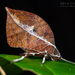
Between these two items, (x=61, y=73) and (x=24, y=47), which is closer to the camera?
(x=61, y=73)

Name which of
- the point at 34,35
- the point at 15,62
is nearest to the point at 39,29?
the point at 34,35

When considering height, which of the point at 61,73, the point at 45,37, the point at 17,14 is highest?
the point at 17,14

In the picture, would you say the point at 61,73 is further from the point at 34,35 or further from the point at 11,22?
the point at 11,22

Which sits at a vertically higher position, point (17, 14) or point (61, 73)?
point (17, 14)

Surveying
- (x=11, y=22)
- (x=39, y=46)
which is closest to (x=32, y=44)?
(x=39, y=46)

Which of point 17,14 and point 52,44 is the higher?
point 17,14

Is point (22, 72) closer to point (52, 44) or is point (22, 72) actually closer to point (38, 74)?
point (38, 74)
